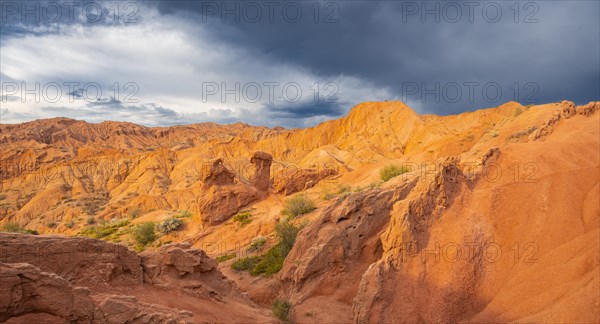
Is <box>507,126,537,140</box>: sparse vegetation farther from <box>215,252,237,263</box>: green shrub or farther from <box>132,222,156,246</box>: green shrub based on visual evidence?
<box>132,222,156,246</box>: green shrub

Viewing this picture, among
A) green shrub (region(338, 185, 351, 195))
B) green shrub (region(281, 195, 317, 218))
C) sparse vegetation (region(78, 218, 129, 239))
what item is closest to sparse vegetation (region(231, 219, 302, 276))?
green shrub (region(281, 195, 317, 218))

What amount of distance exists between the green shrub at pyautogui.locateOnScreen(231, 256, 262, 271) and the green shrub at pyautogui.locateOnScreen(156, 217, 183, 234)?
437 inches

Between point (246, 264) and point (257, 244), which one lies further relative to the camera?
point (257, 244)

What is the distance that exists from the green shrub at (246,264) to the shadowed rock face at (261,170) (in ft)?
38.1

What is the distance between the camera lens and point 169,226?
27.7 meters

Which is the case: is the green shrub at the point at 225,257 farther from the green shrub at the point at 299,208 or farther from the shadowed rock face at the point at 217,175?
the shadowed rock face at the point at 217,175

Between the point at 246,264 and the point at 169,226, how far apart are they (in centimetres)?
1224

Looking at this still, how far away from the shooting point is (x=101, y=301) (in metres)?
6.53

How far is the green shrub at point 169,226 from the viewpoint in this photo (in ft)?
90.5

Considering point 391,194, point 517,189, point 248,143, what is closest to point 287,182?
point 391,194

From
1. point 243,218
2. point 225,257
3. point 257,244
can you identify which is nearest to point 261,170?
point 243,218

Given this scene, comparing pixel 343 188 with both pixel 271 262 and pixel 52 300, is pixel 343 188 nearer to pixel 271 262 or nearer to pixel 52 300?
pixel 271 262

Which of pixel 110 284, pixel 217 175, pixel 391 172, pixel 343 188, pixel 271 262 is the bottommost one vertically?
pixel 271 262

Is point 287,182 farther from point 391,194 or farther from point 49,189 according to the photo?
point 49,189
